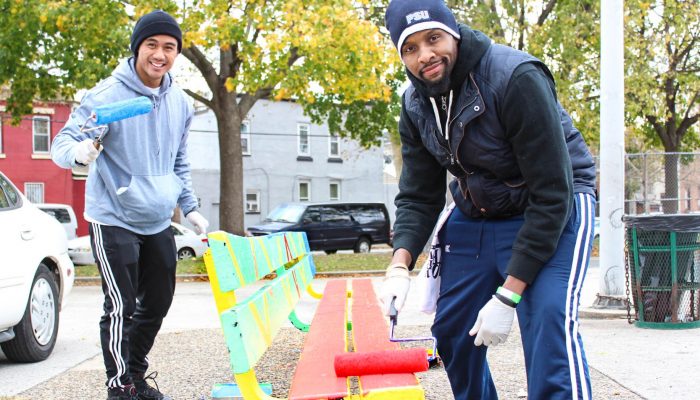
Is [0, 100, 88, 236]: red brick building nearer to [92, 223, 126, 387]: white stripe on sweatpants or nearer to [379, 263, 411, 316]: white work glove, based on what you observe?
[92, 223, 126, 387]: white stripe on sweatpants

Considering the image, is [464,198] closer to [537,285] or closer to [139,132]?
Result: [537,285]

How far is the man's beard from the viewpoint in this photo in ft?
8.82

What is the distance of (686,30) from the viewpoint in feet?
70.2

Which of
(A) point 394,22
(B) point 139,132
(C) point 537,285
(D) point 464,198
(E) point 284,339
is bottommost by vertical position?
(E) point 284,339

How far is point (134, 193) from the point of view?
4.00 meters

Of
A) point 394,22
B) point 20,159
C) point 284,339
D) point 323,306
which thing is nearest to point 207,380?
point 323,306

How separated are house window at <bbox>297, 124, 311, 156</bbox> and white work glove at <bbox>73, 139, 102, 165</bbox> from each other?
1442 inches

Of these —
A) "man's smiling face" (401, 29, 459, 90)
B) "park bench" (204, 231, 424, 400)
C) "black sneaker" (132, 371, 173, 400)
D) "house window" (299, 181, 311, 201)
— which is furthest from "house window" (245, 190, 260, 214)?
"man's smiling face" (401, 29, 459, 90)

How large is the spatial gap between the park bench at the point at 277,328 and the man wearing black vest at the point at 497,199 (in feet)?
1.26

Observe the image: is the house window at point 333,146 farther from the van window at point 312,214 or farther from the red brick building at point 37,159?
the van window at point 312,214

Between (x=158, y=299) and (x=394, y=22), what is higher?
(x=394, y=22)

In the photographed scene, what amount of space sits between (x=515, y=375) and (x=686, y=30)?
62.3 feet

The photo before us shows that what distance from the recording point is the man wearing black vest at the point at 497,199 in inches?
101

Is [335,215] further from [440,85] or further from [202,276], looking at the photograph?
[440,85]
